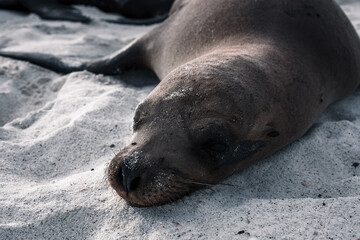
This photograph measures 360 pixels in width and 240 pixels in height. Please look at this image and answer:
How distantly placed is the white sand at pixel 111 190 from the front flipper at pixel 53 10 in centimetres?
261

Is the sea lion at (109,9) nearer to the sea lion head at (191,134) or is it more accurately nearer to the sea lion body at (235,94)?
the sea lion body at (235,94)

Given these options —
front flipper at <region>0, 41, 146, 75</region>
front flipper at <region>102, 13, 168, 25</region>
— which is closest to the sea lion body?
front flipper at <region>0, 41, 146, 75</region>

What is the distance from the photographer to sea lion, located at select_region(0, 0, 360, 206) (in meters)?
2.32

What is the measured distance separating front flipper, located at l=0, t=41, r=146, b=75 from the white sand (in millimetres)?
332

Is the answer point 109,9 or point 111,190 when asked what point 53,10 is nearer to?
point 109,9

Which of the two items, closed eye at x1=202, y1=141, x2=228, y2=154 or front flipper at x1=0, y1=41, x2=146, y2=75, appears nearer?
closed eye at x1=202, y1=141, x2=228, y2=154

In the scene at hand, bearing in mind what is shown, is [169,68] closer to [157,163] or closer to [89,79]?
[89,79]

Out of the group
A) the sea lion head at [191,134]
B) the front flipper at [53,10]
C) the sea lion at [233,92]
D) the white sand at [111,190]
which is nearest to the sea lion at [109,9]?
the front flipper at [53,10]

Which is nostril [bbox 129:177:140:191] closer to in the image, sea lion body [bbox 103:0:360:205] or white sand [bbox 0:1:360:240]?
sea lion body [bbox 103:0:360:205]

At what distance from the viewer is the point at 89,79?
459 cm

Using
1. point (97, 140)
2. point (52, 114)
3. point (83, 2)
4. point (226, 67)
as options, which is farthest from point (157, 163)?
point (83, 2)

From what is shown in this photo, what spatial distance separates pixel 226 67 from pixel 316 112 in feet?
3.13

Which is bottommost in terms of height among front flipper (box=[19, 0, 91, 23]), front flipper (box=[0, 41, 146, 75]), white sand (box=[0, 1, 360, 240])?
front flipper (box=[19, 0, 91, 23])

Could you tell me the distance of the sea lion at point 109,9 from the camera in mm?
6871
